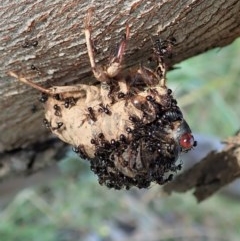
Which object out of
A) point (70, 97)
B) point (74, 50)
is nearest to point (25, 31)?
point (74, 50)

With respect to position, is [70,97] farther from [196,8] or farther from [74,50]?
[196,8]

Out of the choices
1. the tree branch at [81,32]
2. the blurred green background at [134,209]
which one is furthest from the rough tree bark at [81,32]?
the blurred green background at [134,209]

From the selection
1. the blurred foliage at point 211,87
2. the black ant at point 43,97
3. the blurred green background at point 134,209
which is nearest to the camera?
the black ant at point 43,97

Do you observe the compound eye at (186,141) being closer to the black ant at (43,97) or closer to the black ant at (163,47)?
the black ant at (163,47)

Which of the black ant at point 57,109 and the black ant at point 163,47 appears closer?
the black ant at point 163,47

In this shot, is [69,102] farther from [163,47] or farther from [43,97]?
[163,47]
